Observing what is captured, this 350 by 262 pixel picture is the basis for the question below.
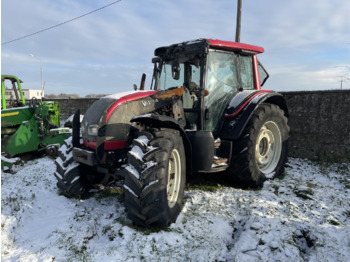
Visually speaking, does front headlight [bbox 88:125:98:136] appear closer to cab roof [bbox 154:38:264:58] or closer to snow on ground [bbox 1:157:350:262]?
snow on ground [bbox 1:157:350:262]

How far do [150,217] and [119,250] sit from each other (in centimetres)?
46

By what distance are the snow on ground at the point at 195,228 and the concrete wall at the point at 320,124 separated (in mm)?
2012

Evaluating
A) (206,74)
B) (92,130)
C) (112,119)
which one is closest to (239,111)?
(206,74)

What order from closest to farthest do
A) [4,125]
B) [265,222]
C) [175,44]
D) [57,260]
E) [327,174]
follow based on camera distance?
[57,260]
[265,222]
[175,44]
[327,174]
[4,125]

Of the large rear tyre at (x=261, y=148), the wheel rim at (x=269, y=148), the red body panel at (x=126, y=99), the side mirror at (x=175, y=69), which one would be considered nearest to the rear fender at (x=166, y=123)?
the red body panel at (x=126, y=99)

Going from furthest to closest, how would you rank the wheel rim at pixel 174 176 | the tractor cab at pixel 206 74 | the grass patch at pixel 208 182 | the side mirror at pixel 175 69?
the grass patch at pixel 208 182, the tractor cab at pixel 206 74, the side mirror at pixel 175 69, the wheel rim at pixel 174 176

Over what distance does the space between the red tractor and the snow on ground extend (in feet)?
0.87

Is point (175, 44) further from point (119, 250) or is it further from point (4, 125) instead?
point (4, 125)

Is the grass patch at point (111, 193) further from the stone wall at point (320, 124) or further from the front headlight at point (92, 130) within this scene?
the stone wall at point (320, 124)

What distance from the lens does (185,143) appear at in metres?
4.03

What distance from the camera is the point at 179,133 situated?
3787mm

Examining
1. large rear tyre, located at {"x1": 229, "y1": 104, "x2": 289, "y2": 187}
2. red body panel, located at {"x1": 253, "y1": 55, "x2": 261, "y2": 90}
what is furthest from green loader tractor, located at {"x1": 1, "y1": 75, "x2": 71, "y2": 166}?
red body panel, located at {"x1": 253, "y1": 55, "x2": 261, "y2": 90}

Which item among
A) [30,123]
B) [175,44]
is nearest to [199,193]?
[175,44]

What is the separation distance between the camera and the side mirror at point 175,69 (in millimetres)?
4450
